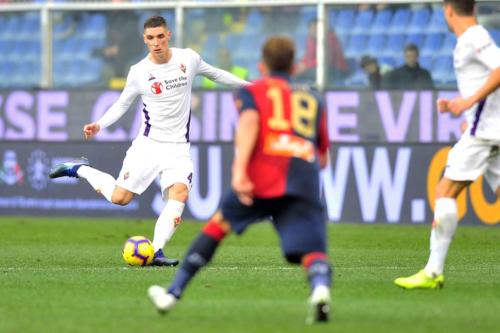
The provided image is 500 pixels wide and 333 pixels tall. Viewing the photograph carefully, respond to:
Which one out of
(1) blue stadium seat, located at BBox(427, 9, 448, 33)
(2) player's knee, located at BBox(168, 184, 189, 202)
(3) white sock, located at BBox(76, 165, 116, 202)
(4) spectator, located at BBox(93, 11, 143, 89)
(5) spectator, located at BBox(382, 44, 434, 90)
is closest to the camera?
(2) player's knee, located at BBox(168, 184, 189, 202)

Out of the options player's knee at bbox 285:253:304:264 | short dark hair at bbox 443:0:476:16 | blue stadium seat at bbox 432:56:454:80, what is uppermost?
short dark hair at bbox 443:0:476:16

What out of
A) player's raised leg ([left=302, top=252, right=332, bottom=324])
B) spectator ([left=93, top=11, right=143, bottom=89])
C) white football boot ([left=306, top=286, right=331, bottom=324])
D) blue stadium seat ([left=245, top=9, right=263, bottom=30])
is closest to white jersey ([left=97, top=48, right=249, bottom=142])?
player's raised leg ([left=302, top=252, right=332, bottom=324])

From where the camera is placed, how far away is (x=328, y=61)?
21.9m

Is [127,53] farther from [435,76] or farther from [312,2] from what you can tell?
[435,76]

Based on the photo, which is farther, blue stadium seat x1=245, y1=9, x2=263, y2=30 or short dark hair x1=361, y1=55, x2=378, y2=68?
blue stadium seat x1=245, y1=9, x2=263, y2=30

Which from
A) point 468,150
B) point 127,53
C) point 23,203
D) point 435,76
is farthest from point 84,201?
point 468,150

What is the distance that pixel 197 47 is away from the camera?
22594 mm

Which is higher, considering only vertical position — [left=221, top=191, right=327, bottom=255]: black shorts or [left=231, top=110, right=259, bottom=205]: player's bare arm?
[left=231, top=110, right=259, bottom=205]: player's bare arm

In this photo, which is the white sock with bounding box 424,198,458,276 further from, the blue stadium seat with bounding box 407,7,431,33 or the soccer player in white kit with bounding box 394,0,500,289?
the blue stadium seat with bounding box 407,7,431,33

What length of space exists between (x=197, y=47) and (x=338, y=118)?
3.12 meters

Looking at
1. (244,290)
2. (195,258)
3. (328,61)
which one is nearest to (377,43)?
(328,61)

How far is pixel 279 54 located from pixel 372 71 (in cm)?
1326

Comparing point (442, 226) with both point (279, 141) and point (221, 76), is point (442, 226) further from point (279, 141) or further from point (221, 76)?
point (221, 76)

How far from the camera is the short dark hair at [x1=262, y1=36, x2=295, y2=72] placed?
8555 millimetres
